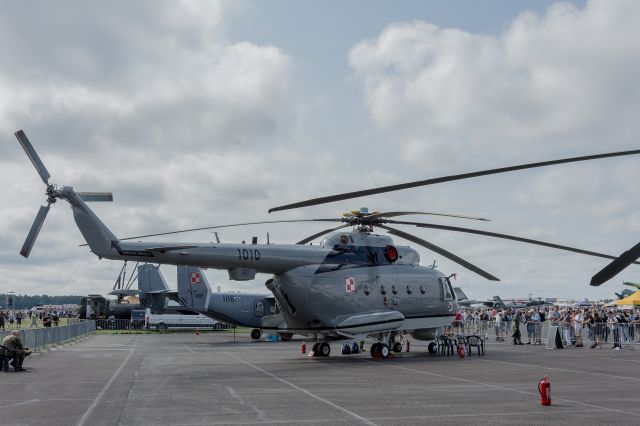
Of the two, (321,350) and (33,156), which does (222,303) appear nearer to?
(321,350)

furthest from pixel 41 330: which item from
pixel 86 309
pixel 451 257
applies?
pixel 86 309

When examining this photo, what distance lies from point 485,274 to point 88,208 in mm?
12677

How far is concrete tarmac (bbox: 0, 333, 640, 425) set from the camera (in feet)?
40.8

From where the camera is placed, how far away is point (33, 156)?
869 inches

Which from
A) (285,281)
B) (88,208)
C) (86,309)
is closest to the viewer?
(88,208)

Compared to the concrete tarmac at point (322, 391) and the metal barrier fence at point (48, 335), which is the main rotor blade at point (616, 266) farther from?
the metal barrier fence at point (48, 335)

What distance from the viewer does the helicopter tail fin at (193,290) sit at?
1959 inches

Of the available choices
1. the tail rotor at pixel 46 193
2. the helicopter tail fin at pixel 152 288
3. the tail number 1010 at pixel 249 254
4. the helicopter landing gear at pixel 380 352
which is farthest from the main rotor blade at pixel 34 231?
the helicopter tail fin at pixel 152 288

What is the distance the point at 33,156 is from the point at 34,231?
2394mm

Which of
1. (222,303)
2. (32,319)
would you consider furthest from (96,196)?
(32,319)

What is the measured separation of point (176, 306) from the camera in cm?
6072

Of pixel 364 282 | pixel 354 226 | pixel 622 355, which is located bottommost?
pixel 622 355

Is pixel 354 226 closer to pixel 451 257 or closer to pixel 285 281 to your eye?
pixel 285 281

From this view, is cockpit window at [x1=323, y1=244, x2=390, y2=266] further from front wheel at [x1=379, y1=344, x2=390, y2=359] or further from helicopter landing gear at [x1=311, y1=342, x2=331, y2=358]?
helicopter landing gear at [x1=311, y1=342, x2=331, y2=358]
